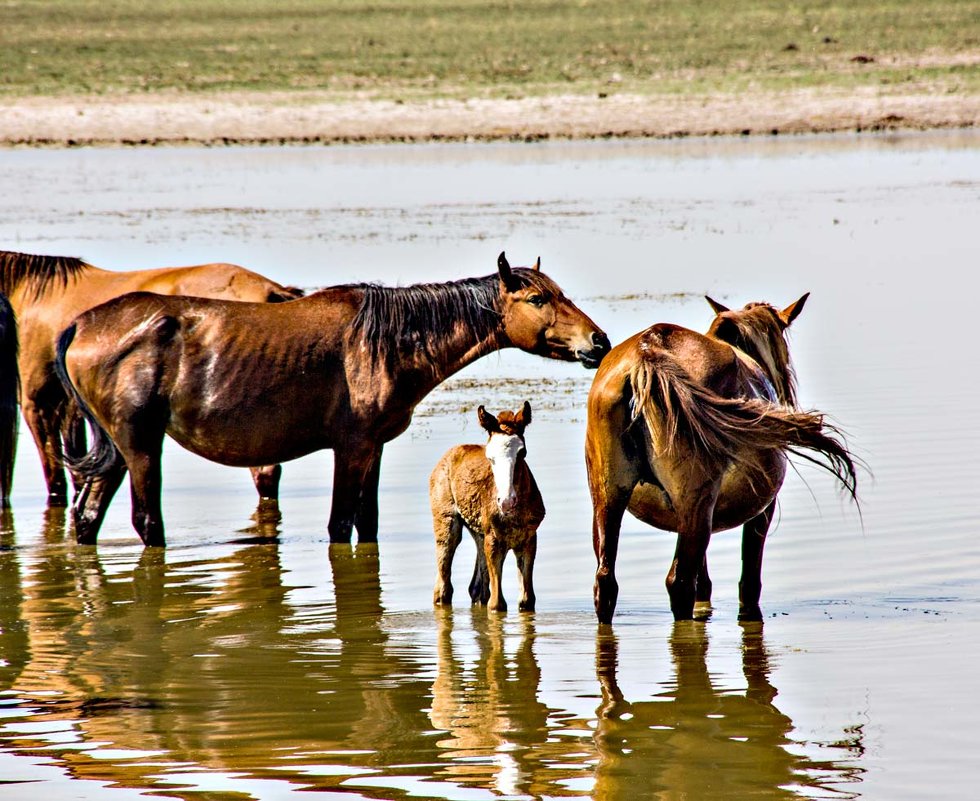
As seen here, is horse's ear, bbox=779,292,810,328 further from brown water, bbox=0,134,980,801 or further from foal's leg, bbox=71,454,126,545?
foal's leg, bbox=71,454,126,545

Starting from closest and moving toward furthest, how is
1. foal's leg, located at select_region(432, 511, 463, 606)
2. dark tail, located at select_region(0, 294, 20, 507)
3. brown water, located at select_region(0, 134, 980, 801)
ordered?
brown water, located at select_region(0, 134, 980, 801)
foal's leg, located at select_region(432, 511, 463, 606)
dark tail, located at select_region(0, 294, 20, 507)

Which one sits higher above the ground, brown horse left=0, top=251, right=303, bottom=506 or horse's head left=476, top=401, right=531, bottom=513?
brown horse left=0, top=251, right=303, bottom=506

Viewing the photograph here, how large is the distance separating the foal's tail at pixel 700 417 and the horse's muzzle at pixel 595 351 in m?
2.17

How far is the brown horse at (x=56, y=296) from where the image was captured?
10.8 metres

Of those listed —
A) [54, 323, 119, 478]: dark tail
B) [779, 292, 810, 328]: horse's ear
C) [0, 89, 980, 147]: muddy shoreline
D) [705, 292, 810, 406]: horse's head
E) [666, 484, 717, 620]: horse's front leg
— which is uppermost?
[0, 89, 980, 147]: muddy shoreline

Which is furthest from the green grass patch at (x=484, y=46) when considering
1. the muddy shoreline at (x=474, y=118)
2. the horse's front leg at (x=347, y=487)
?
the horse's front leg at (x=347, y=487)

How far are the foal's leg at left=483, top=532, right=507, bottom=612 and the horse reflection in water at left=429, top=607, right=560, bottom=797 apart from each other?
3.2 inches

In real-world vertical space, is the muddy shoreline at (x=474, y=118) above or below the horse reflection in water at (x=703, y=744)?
above

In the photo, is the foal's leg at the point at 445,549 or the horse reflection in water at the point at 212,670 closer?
the horse reflection in water at the point at 212,670

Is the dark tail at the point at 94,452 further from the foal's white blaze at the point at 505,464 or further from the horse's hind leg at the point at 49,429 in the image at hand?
the foal's white blaze at the point at 505,464

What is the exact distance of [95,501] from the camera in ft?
30.8

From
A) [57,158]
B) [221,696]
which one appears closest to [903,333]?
[221,696]

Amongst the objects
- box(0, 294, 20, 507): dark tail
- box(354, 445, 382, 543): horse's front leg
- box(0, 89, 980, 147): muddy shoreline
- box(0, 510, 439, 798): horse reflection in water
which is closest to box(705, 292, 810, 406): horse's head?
box(0, 510, 439, 798): horse reflection in water

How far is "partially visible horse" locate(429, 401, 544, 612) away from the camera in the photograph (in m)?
7.19
